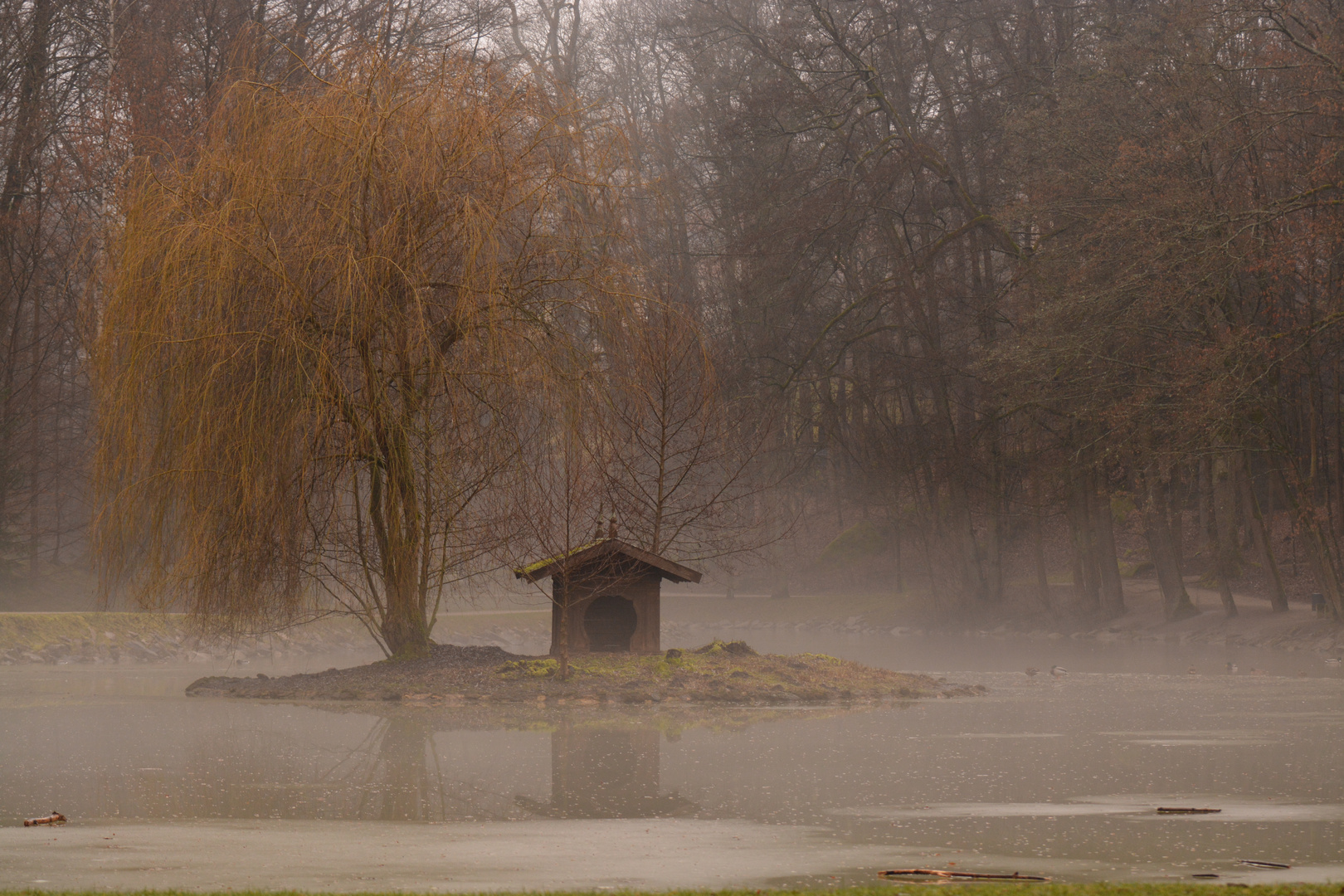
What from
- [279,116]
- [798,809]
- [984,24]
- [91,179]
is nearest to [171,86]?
[91,179]

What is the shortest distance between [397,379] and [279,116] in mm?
3705

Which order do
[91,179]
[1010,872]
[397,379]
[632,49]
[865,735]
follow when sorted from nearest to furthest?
[1010,872], [865,735], [397,379], [91,179], [632,49]

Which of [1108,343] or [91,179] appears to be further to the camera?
[91,179]

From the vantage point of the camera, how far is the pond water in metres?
6.78

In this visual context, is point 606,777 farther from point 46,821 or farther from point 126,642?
point 126,642

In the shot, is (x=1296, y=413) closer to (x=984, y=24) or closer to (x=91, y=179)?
(x=984, y=24)

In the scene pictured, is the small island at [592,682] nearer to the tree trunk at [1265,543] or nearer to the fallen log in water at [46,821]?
the fallen log in water at [46,821]

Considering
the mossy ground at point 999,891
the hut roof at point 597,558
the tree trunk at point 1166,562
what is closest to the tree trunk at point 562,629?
the hut roof at point 597,558

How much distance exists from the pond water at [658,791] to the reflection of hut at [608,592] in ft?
7.85

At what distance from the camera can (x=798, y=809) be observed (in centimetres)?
866

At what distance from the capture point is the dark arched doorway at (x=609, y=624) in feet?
58.9

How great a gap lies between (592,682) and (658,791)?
660 cm

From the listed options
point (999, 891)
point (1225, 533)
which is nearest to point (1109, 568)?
point (1225, 533)

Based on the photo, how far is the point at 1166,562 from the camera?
28.8 metres
